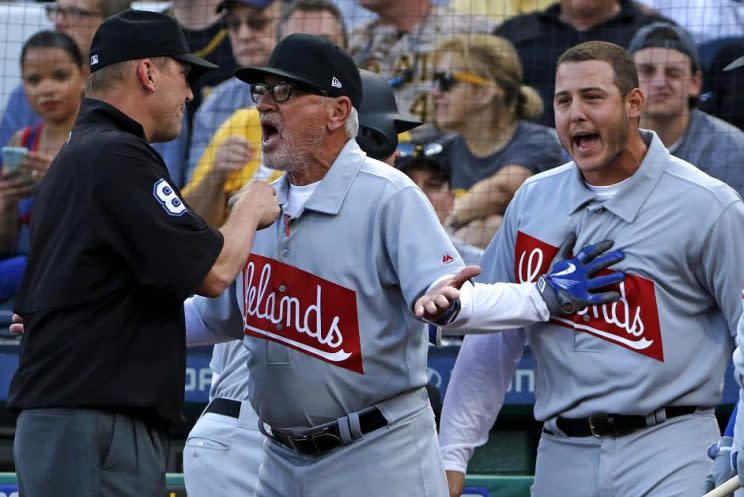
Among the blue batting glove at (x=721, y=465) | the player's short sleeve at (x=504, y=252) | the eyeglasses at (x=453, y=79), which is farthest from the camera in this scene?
the eyeglasses at (x=453, y=79)

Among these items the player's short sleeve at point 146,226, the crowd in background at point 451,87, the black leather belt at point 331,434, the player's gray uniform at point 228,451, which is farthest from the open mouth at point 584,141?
the crowd in background at point 451,87

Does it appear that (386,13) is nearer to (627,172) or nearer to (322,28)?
(322,28)

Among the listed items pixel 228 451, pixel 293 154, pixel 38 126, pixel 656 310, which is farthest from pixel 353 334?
pixel 38 126

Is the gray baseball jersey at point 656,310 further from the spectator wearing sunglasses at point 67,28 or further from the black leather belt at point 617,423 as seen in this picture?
the spectator wearing sunglasses at point 67,28

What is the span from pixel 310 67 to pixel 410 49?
11.3 feet

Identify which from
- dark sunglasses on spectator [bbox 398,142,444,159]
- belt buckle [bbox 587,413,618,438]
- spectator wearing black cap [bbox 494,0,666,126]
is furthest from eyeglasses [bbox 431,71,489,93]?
belt buckle [bbox 587,413,618,438]

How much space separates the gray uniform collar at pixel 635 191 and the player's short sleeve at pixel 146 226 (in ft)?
4.26

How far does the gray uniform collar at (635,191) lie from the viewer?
412 centimetres

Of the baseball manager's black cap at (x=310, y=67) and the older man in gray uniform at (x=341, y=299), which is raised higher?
the baseball manager's black cap at (x=310, y=67)

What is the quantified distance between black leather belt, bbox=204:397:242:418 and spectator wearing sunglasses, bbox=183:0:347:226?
251 cm

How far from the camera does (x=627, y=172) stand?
422 cm

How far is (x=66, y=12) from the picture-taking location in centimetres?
767

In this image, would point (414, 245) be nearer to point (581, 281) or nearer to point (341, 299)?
point (341, 299)

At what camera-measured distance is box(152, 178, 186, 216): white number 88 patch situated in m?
3.49
